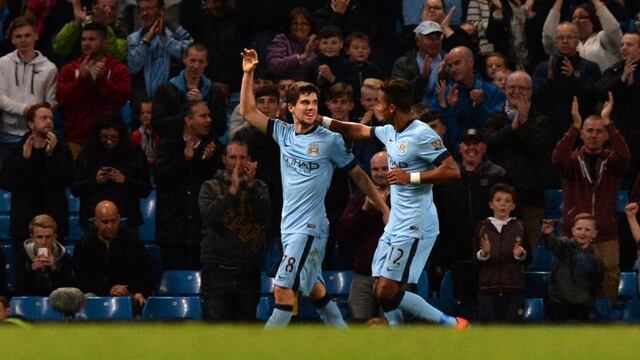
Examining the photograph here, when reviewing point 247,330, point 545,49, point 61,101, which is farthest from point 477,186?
point 247,330

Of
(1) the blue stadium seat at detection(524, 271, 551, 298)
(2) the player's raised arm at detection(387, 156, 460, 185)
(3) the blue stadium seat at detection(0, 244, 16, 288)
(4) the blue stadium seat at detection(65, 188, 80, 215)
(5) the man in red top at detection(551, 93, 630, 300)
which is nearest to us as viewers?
(2) the player's raised arm at detection(387, 156, 460, 185)

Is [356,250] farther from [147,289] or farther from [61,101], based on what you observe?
[61,101]

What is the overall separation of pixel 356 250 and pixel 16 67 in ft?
15.1

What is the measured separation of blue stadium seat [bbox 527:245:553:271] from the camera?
713 inches

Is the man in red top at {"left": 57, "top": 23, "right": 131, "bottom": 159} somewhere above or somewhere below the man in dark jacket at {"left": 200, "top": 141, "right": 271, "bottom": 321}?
above

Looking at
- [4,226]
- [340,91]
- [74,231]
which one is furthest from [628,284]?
[4,226]

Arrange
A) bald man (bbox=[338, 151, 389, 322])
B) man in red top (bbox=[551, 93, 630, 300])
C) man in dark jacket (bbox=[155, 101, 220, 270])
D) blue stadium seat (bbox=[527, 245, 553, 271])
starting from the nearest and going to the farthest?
bald man (bbox=[338, 151, 389, 322]) → man in red top (bbox=[551, 93, 630, 300]) → man in dark jacket (bbox=[155, 101, 220, 270]) → blue stadium seat (bbox=[527, 245, 553, 271])

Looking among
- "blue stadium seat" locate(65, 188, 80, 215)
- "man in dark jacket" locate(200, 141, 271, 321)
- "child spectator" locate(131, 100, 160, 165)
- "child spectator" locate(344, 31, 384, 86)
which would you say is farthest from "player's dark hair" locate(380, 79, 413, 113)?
"blue stadium seat" locate(65, 188, 80, 215)

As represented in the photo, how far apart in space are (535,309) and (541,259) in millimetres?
1006

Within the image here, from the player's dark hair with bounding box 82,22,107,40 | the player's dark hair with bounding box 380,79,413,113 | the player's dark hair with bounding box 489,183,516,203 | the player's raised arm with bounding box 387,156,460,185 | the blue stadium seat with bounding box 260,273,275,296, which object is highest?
the player's dark hair with bounding box 82,22,107,40

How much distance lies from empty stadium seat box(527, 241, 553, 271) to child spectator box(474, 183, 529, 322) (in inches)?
51.1

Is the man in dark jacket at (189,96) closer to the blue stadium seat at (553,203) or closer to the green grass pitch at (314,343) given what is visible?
the blue stadium seat at (553,203)

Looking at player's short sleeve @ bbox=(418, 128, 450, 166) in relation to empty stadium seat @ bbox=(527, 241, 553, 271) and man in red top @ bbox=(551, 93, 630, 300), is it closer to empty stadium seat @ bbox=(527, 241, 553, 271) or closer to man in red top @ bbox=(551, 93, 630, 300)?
man in red top @ bbox=(551, 93, 630, 300)

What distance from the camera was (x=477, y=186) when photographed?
17297mm
